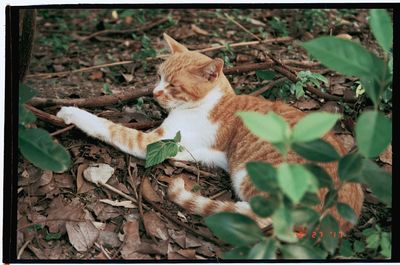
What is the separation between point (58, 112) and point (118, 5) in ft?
2.14

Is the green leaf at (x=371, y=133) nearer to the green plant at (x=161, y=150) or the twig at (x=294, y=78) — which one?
the green plant at (x=161, y=150)

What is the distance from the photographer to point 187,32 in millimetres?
4379

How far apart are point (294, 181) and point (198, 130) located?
1.13m

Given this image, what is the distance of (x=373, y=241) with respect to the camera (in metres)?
2.41

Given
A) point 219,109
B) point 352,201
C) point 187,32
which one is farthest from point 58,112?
point 187,32

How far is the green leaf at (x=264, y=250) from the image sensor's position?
6.79ft

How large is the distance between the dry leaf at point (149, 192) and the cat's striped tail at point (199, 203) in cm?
6

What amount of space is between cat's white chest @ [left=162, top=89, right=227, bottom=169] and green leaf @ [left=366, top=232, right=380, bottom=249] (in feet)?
2.54

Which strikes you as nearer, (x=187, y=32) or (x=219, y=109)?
(x=219, y=109)

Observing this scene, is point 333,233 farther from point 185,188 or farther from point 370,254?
point 185,188

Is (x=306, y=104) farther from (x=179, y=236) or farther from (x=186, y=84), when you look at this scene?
(x=179, y=236)

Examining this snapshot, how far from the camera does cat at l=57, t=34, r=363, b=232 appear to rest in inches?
110

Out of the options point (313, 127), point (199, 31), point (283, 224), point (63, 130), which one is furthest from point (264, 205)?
point (199, 31)

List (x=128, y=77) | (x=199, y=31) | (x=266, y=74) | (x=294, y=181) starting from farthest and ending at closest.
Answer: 1. (x=199, y=31)
2. (x=128, y=77)
3. (x=266, y=74)
4. (x=294, y=181)
